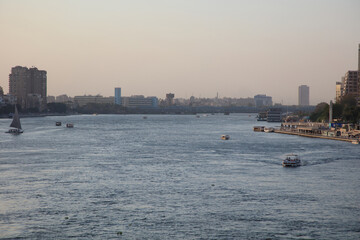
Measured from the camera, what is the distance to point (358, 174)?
136ft

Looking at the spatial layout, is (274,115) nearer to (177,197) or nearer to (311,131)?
(311,131)

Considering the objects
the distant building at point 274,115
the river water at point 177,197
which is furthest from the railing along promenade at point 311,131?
the distant building at point 274,115

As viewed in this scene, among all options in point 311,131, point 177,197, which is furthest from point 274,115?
point 177,197

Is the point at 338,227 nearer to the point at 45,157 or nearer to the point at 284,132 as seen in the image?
the point at 45,157

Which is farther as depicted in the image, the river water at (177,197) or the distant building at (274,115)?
the distant building at (274,115)

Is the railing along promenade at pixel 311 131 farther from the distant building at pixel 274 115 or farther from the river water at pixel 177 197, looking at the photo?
the distant building at pixel 274 115

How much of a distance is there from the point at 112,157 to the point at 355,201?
93.1 feet

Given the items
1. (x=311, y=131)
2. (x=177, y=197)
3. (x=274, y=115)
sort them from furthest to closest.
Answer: (x=274, y=115), (x=311, y=131), (x=177, y=197)

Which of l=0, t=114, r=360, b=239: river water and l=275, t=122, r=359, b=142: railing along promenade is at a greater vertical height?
l=275, t=122, r=359, b=142: railing along promenade

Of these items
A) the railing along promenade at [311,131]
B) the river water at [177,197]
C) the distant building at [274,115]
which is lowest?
the river water at [177,197]

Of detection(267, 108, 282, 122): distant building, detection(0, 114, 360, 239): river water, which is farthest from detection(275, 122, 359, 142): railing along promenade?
detection(267, 108, 282, 122): distant building

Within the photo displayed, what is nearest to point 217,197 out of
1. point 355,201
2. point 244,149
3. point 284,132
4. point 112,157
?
point 355,201

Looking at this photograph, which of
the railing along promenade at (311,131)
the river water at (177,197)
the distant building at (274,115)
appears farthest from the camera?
the distant building at (274,115)

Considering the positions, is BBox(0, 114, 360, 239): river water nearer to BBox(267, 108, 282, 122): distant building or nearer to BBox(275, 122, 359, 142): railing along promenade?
BBox(275, 122, 359, 142): railing along promenade
